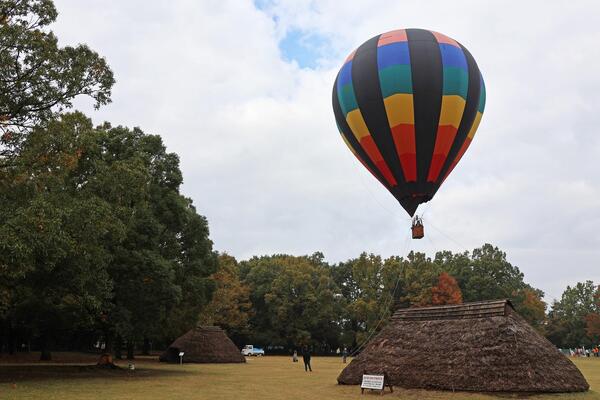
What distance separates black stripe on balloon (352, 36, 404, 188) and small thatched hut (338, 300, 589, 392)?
6.11 meters

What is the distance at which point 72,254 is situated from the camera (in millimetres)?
19766

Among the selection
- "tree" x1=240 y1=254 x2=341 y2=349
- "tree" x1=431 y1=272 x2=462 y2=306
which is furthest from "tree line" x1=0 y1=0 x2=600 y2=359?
"tree" x1=431 y1=272 x2=462 y2=306

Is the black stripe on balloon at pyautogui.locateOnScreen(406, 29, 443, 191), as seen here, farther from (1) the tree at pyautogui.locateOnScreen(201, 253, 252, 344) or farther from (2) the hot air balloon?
(1) the tree at pyautogui.locateOnScreen(201, 253, 252, 344)

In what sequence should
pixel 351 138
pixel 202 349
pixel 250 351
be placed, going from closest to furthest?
pixel 351 138 < pixel 202 349 < pixel 250 351

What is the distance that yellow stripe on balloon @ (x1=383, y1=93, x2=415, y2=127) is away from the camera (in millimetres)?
20500

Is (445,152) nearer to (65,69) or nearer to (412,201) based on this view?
(412,201)

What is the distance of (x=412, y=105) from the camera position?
67.5 ft

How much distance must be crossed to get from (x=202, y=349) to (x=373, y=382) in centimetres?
2883

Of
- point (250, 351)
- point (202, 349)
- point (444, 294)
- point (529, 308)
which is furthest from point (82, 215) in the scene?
point (529, 308)

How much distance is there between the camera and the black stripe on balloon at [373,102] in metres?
20.8

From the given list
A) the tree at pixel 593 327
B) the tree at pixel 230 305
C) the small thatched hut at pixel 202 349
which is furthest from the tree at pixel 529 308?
the small thatched hut at pixel 202 349

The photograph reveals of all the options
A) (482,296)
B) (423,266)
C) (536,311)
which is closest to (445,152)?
(423,266)

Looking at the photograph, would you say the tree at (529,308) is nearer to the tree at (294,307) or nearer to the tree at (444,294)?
the tree at (444,294)

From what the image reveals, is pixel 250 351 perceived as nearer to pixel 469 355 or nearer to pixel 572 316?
pixel 469 355
